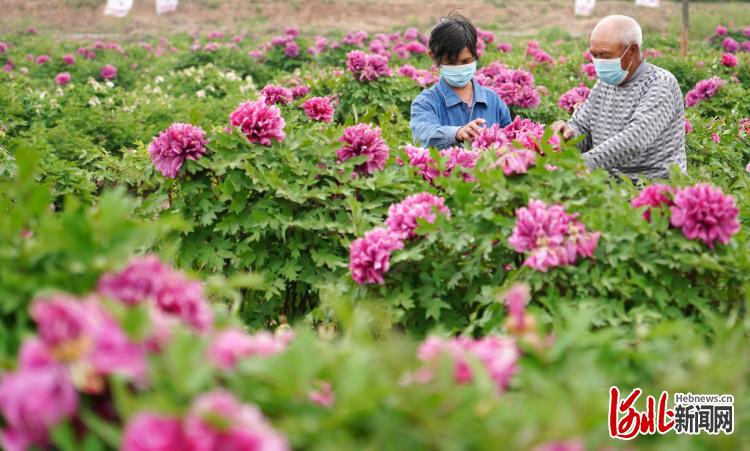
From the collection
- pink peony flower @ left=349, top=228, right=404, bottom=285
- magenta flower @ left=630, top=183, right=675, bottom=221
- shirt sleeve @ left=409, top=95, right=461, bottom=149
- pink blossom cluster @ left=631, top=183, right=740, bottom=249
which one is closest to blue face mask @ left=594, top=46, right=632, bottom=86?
shirt sleeve @ left=409, top=95, right=461, bottom=149

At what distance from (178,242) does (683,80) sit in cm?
760

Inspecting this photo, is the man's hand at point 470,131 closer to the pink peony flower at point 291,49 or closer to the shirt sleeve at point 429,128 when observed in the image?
the shirt sleeve at point 429,128

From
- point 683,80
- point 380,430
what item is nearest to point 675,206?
point 380,430

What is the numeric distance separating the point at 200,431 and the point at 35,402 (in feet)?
0.92

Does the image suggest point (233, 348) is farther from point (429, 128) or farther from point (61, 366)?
point (429, 128)

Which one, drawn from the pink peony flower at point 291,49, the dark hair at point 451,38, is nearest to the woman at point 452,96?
the dark hair at point 451,38

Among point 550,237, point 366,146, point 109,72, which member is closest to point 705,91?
point 366,146

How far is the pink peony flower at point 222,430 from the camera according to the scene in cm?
122

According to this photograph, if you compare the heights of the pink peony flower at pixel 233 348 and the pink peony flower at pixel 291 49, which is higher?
the pink peony flower at pixel 233 348

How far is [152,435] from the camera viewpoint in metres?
1.22

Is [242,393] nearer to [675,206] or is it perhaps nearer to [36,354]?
[36,354]

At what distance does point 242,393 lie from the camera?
1.43m

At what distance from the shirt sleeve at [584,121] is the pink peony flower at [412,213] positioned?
179cm

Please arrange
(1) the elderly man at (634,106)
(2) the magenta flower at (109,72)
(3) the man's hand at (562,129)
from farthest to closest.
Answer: (2) the magenta flower at (109,72), (1) the elderly man at (634,106), (3) the man's hand at (562,129)
